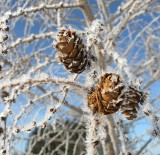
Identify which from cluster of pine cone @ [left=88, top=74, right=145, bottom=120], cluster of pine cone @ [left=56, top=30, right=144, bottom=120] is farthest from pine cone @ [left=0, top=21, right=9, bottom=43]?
cluster of pine cone @ [left=88, top=74, right=145, bottom=120]

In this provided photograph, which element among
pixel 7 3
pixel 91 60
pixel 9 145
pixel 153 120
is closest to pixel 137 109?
pixel 153 120

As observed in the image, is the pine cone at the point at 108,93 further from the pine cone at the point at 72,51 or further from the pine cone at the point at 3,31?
the pine cone at the point at 3,31

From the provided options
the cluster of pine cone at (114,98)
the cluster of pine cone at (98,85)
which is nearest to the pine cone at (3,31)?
the cluster of pine cone at (98,85)

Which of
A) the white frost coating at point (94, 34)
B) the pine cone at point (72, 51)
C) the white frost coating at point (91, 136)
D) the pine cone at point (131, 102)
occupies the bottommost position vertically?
the white frost coating at point (91, 136)

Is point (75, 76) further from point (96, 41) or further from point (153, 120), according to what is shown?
point (153, 120)

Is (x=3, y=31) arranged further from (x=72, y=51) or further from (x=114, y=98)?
(x=114, y=98)

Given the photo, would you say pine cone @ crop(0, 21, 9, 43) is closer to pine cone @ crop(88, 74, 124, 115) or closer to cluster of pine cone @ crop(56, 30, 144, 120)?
cluster of pine cone @ crop(56, 30, 144, 120)

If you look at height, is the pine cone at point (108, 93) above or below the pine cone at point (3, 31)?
below
